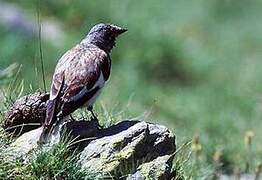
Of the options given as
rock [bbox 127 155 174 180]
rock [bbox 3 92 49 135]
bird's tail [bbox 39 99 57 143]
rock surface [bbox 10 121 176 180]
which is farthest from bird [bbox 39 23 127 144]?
rock [bbox 127 155 174 180]

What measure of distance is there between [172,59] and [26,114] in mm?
9007

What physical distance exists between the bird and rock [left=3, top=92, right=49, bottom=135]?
0.26 m

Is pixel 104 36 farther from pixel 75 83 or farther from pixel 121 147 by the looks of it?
pixel 121 147

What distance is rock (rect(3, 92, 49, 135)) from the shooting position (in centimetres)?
691

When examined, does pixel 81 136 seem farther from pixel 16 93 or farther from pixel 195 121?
pixel 195 121

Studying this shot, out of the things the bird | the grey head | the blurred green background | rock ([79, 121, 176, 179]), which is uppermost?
the grey head

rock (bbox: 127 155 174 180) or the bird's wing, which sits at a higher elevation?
the bird's wing

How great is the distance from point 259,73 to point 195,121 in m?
4.15

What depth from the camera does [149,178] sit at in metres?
6.61

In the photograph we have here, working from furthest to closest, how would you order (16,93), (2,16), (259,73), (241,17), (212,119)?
(241,17) → (259,73) → (2,16) → (212,119) → (16,93)

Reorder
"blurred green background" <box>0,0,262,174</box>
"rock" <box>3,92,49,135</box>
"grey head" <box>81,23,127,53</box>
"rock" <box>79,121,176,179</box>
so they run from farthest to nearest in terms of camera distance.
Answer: "blurred green background" <box>0,0,262,174</box> → "grey head" <box>81,23,127,53</box> → "rock" <box>3,92,49,135</box> → "rock" <box>79,121,176,179</box>

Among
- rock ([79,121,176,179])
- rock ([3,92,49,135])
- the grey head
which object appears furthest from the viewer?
the grey head

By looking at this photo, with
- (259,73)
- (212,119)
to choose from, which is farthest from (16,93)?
(259,73)

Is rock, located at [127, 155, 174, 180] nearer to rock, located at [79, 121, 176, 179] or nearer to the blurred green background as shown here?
rock, located at [79, 121, 176, 179]
